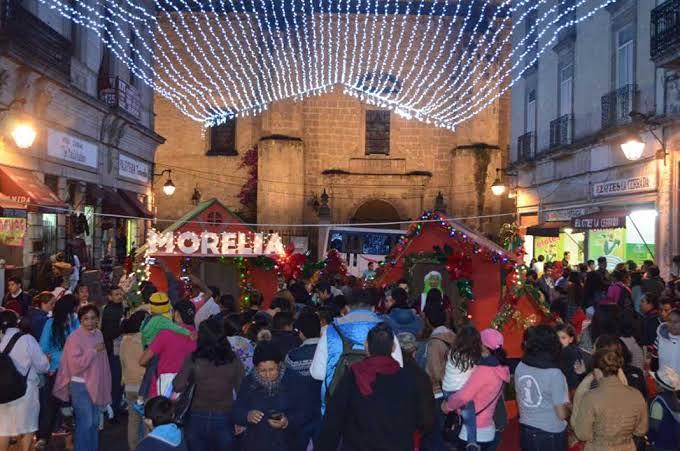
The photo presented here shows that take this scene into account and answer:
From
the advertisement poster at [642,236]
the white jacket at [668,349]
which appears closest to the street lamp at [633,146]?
the advertisement poster at [642,236]

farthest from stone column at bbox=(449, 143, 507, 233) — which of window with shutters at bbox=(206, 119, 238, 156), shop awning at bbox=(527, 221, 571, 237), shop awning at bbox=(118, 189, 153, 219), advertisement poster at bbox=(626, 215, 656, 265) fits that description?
shop awning at bbox=(118, 189, 153, 219)

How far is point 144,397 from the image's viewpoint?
6.14 meters

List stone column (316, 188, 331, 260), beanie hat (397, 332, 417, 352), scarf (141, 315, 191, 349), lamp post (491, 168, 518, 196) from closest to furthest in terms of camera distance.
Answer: beanie hat (397, 332, 417, 352) → scarf (141, 315, 191, 349) → lamp post (491, 168, 518, 196) → stone column (316, 188, 331, 260)

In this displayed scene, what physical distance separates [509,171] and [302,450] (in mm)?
21501

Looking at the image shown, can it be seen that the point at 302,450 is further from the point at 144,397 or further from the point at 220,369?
the point at 144,397

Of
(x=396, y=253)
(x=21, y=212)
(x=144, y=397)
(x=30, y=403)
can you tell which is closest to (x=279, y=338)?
(x=144, y=397)

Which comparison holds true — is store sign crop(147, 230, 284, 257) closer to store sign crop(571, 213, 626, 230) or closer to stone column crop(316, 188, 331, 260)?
store sign crop(571, 213, 626, 230)

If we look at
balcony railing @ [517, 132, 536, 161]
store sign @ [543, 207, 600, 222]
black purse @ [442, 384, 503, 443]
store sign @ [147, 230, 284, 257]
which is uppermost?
balcony railing @ [517, 132, 536, 161]

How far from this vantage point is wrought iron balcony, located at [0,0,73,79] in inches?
521

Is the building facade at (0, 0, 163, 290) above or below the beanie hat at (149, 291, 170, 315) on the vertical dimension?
above

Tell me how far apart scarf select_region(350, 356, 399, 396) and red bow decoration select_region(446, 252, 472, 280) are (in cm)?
814

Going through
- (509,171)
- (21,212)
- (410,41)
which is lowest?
(21,212)

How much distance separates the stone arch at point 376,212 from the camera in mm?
29453

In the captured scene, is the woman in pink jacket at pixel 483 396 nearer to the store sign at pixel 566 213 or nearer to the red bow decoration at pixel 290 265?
the red bow decoration at pixel 290 265
